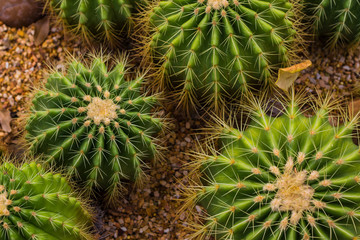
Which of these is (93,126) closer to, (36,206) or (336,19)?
(36,206)

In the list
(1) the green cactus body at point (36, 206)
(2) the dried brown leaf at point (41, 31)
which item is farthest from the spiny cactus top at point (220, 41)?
(2) the dried brown leaf at point (41, 31)

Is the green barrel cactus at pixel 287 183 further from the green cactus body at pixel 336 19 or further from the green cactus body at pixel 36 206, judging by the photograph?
the green cactus body at pixel 336 19

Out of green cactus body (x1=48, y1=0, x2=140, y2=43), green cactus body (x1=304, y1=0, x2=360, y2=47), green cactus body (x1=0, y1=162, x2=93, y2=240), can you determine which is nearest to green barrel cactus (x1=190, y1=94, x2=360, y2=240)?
green cactus body (x1=0, y1=162, x2=93, y2=240)

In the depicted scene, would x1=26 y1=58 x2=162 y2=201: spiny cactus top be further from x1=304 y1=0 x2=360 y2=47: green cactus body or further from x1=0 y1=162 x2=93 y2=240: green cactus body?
x1=304 y1=0 x2=360 y2=47: green cactus body

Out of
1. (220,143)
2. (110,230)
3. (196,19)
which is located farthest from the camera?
(110,230)

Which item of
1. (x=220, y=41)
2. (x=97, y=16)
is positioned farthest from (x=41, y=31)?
(x=220, y=41)

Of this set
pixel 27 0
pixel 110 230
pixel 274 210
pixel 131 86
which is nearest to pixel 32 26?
pixel 27 0

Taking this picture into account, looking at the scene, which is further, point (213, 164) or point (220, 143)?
point (220, 143)

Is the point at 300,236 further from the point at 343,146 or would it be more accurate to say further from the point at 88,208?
the point at 88,208
